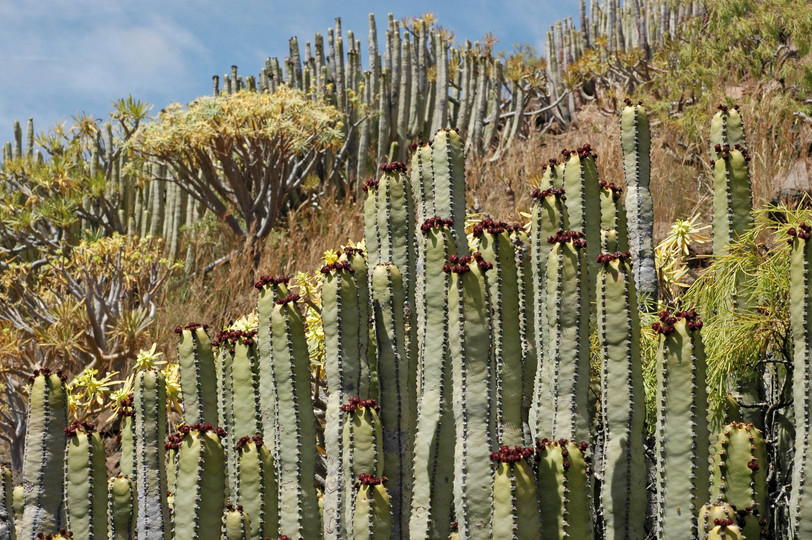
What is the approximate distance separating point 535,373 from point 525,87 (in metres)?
15.8

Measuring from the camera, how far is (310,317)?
18.8 feet

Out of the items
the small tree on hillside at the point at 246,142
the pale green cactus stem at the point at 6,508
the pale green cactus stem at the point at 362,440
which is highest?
the small tree on hillside at the point at 246,142

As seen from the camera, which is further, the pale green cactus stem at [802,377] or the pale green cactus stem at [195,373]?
the pale green cactus stem at [195,373]

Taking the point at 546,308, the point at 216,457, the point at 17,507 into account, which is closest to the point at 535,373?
the point at 546,308

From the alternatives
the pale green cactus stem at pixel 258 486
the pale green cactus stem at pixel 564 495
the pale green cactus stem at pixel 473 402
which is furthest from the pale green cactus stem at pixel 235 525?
the pale green cactus stem at pixel 564 495

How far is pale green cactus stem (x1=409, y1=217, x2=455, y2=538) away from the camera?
3434 millimetres

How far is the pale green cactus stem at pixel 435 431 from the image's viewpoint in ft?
11.3

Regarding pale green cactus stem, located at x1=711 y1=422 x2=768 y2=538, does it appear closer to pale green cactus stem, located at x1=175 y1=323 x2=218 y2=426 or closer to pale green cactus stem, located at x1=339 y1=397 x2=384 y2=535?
pale green cactus stem, located at x1=339 y1=397 x2=384 y2=535

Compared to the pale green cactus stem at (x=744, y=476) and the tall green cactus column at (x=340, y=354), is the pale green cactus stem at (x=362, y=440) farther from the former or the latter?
the pale green cactus stem at (x=744, y=476)

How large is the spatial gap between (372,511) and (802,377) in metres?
1.81

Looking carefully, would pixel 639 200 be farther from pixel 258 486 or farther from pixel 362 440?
pixel 258 486

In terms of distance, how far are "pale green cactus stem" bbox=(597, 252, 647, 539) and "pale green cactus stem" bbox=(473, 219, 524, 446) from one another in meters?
0.39

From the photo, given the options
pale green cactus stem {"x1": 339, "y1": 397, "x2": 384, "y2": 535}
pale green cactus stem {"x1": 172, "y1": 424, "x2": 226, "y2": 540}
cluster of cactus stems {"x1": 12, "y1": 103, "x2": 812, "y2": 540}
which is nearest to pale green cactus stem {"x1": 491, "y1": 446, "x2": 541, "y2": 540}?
cluster of cactus stems {"x1": 12, "y1": 103, "x2": 812, "y2": 540}

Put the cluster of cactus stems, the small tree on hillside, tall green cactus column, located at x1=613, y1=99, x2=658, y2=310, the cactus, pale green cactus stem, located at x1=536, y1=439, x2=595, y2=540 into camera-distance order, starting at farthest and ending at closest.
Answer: the small tree on hillside, tall green cactus column, located at x1=613, y1=99, x2=658, y2=310, the cactus, the cluster of cactus stems, pale green cactus stem, located at x1=536, y1=439, x2=595, y2=540
